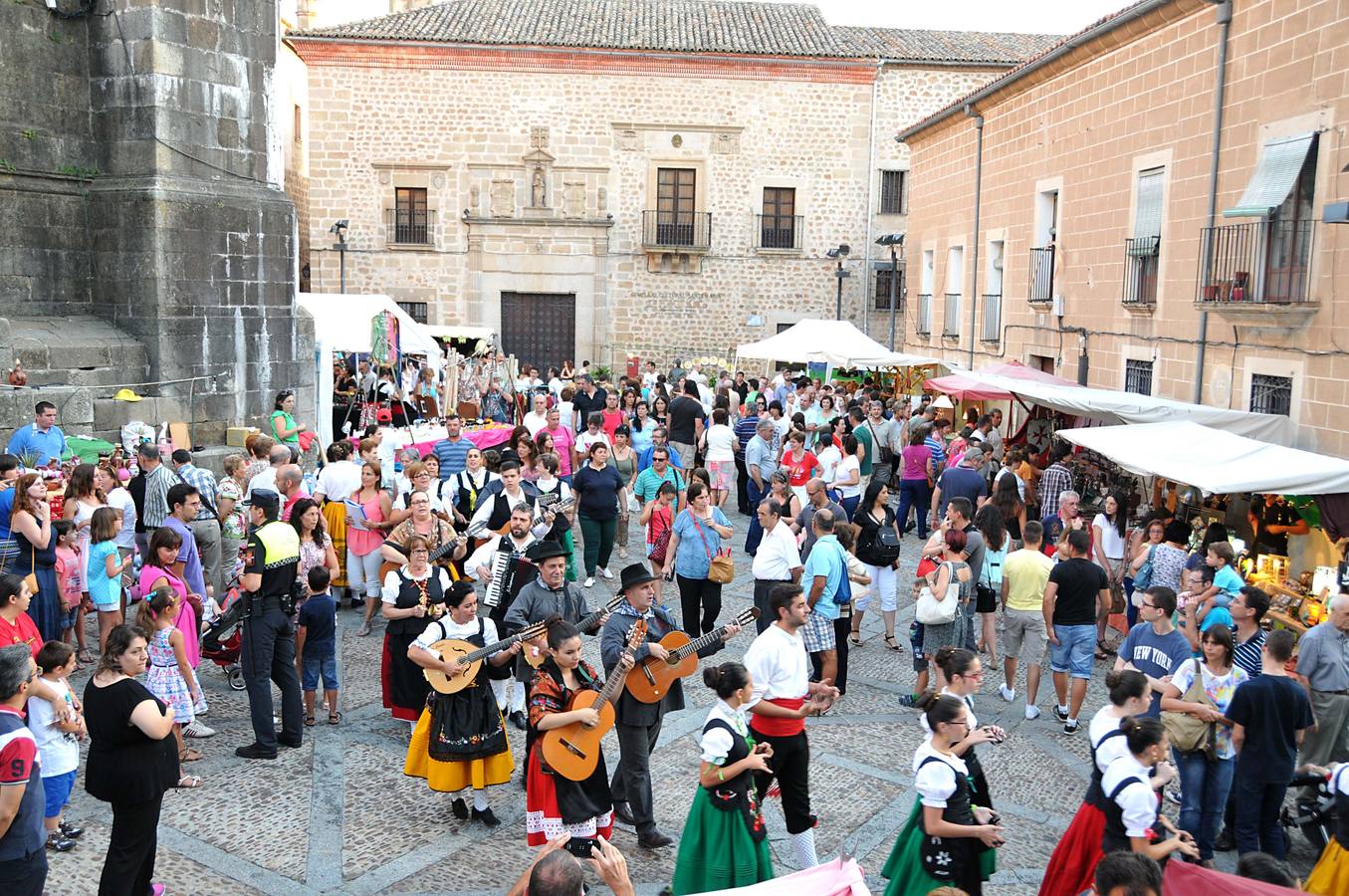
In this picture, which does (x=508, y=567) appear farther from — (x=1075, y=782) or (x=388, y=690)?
(x=1075, y=782)

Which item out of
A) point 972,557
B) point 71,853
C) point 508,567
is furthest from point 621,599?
point 972,557

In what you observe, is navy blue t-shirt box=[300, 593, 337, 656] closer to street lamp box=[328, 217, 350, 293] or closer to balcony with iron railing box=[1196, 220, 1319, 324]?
balcony with iron railing box=[1196, 220, 1319, 324]

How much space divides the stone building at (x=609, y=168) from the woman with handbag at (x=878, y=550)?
21653mm

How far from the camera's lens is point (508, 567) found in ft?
26.2

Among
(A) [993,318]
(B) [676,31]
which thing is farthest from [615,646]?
(B) [676,31]

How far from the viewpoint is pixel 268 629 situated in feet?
24.2

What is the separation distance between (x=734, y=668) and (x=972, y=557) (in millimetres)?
4595

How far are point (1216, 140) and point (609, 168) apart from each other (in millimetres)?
19656

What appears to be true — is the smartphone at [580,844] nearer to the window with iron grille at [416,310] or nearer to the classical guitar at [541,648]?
the classical guitar at [541,648]

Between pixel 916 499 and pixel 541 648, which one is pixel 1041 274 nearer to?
pixel 916 499

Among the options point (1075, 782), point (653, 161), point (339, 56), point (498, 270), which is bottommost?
point (1075, 782)

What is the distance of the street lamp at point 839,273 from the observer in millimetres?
28112

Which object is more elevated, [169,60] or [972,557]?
[169,60]

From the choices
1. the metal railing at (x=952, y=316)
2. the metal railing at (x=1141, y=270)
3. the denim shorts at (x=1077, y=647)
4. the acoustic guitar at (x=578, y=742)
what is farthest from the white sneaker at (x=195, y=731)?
the metal railing at (x=952, y=316)
